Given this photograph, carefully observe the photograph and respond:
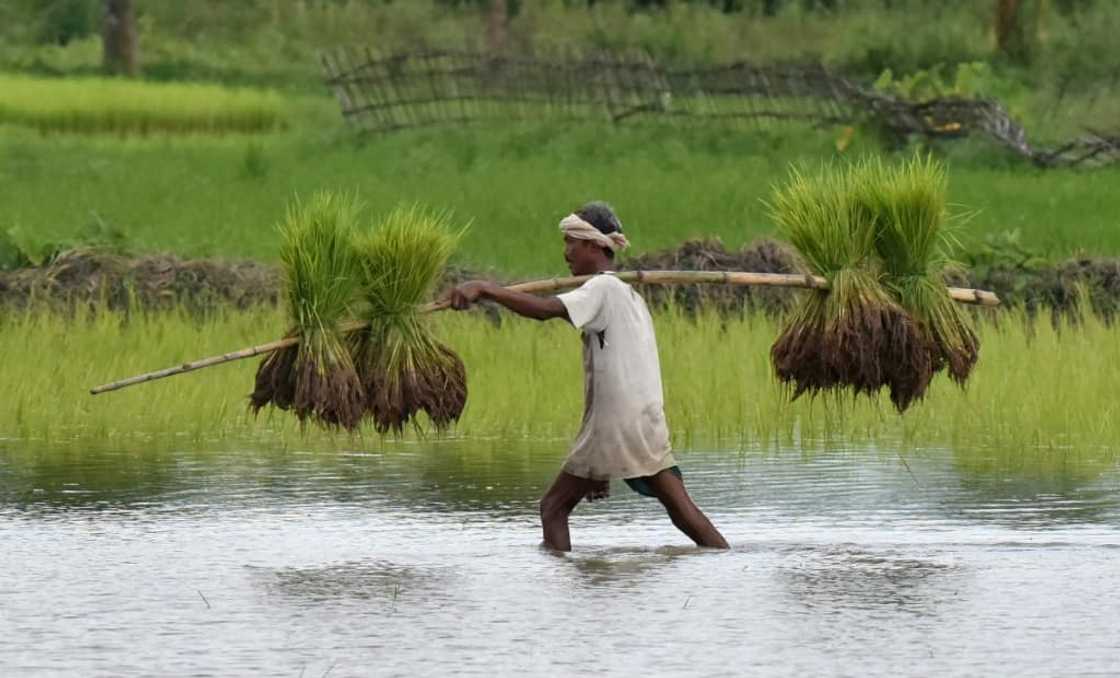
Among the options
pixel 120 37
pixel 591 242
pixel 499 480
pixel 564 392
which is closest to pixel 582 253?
pixel 591 242

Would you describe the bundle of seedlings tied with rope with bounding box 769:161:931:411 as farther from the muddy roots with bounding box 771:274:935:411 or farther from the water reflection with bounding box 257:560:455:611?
the water reflection with bounding box 257:560:455:611

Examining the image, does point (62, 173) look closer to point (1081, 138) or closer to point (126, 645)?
point (1081, 138)

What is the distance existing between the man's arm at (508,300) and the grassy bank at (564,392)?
3.73 metres

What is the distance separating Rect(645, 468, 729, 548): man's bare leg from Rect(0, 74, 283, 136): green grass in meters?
24.7

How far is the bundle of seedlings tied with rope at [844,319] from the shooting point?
998 centimetres

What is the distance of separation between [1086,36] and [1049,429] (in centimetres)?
3069

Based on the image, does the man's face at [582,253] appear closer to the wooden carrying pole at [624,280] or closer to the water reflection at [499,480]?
the wooden carrying pole at [624,280]

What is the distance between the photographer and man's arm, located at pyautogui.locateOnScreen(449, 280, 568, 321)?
8836mm

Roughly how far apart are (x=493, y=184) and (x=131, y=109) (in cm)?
1092

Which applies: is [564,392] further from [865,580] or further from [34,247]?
[865,580]

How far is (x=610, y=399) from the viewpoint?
9.26 metres

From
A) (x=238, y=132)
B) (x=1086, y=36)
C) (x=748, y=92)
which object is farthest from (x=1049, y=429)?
(x=1086, y=36)

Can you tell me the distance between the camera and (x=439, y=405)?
32.4ft

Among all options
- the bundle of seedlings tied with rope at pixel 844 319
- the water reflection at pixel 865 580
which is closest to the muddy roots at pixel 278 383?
the bundle of seedlings tied with rope at pixel 844 319
